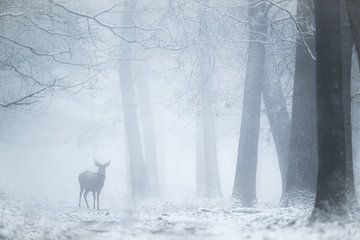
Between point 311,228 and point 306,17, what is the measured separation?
6.44 meters

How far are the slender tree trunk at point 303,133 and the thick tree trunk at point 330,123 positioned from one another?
8.96ft

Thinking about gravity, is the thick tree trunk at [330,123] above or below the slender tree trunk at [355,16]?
below

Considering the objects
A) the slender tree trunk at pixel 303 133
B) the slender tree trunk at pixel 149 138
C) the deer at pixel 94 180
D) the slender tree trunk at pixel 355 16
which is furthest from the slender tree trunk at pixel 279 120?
the slender tree trunk at pixel 149 138

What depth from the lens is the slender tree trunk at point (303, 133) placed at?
35.9ft

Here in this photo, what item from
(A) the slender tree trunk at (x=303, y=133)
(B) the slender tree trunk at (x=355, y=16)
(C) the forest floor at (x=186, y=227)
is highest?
(B) the slender tree trunk at (x=355, y=16)

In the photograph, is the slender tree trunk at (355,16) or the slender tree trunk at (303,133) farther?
the slender tree trunk at (303,133)

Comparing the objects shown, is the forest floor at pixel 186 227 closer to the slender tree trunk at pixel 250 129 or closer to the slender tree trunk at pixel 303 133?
the slender tree trunk at pixel 303 133

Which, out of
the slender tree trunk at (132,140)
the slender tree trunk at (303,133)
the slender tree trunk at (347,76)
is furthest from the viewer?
the slender tree trunk at (132,140)

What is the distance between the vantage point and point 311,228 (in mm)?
7426

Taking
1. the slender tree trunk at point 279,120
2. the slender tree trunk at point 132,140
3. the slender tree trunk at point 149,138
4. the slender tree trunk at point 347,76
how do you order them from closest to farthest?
the slender tree trunk at point 347,76 → the slender tree trunk at point 279,120 → the slender tree trunk at point 132,140 → the slender tree trunk at point 149,138

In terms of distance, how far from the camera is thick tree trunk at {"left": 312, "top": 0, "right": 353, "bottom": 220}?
792 centimetres

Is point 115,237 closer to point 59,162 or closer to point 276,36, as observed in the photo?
point 276,36

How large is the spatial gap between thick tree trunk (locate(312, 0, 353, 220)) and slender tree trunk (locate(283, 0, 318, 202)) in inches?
108

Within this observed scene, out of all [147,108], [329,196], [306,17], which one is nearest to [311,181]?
[329,196]
